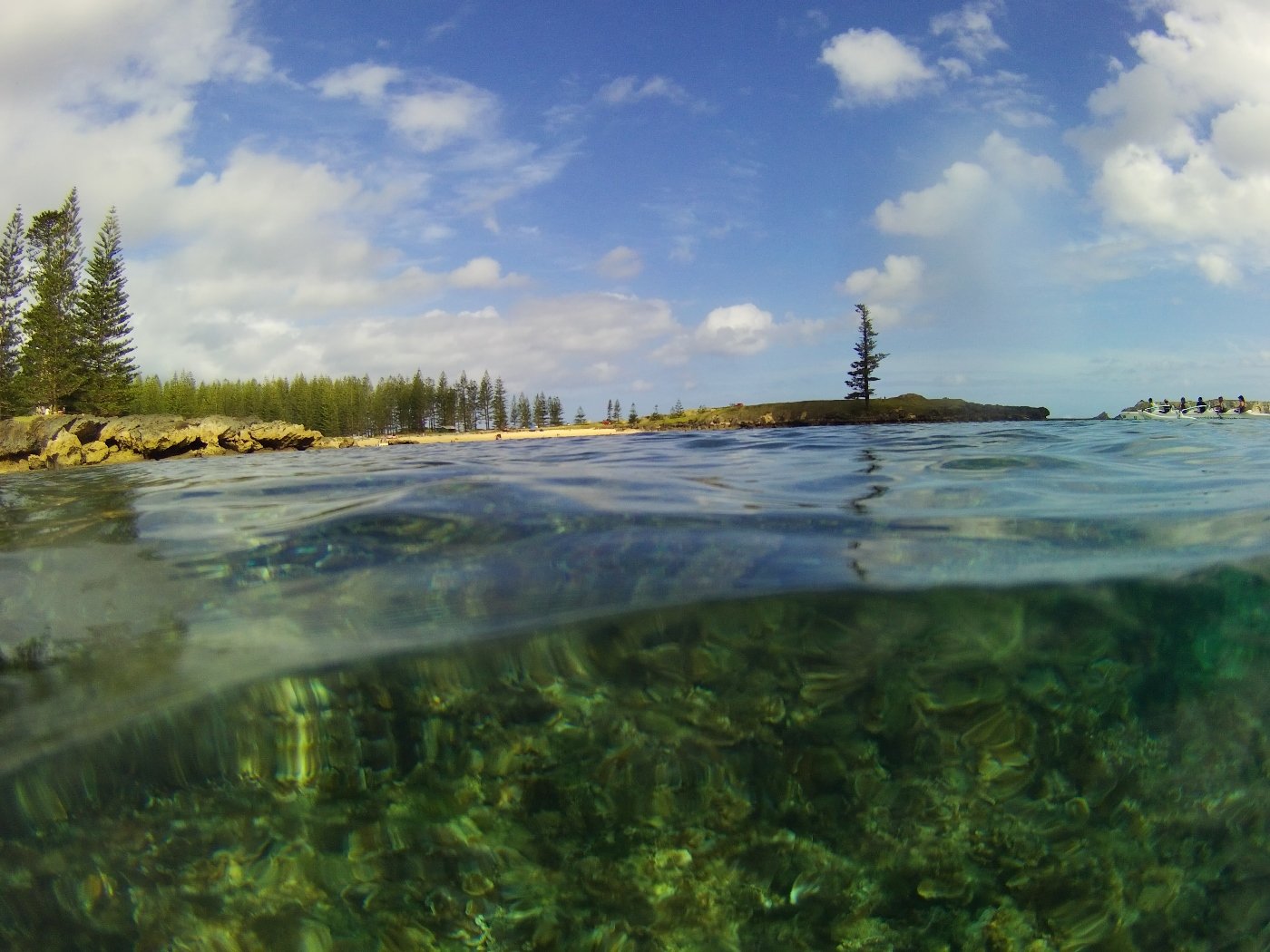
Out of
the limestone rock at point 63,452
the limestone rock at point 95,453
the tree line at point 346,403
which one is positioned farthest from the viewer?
the tree line at point 346,403

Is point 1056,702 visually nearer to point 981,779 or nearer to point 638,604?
point 981,779

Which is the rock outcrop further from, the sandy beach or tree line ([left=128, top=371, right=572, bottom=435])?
tree line ([left=128, top=371, right=572, bottom=435])

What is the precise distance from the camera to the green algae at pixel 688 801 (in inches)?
78.2

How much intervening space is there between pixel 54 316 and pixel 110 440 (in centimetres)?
2430

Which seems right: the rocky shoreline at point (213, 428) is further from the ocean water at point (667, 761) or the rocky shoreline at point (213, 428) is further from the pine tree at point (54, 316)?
the ocean water at point (667, 761)

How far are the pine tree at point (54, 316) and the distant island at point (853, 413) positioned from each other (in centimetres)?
3661

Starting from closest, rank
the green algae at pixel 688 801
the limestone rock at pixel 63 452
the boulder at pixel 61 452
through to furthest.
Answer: the green algae at pixel 688 801
the boulder at pixel 61 452
the limestone rock at pixel 63 452

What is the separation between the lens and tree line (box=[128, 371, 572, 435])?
248 ft

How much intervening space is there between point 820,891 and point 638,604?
1.05 meters

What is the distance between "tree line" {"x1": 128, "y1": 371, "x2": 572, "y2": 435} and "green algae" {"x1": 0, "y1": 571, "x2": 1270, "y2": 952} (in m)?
81.9

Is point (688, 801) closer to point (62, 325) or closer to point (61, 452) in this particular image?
point (61, 452)

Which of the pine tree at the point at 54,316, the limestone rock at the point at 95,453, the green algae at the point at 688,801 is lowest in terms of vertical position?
the green algae at the point at 688,801

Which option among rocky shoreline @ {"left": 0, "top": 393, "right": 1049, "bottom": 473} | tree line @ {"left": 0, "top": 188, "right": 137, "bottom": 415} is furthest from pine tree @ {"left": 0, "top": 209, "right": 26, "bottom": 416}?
rocky shoreline @ {"left": 0, "top": 393, "right": 1049, "bottom": 473}

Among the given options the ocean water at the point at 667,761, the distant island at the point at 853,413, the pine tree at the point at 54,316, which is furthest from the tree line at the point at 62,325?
the ocean water at the point at 667,761
